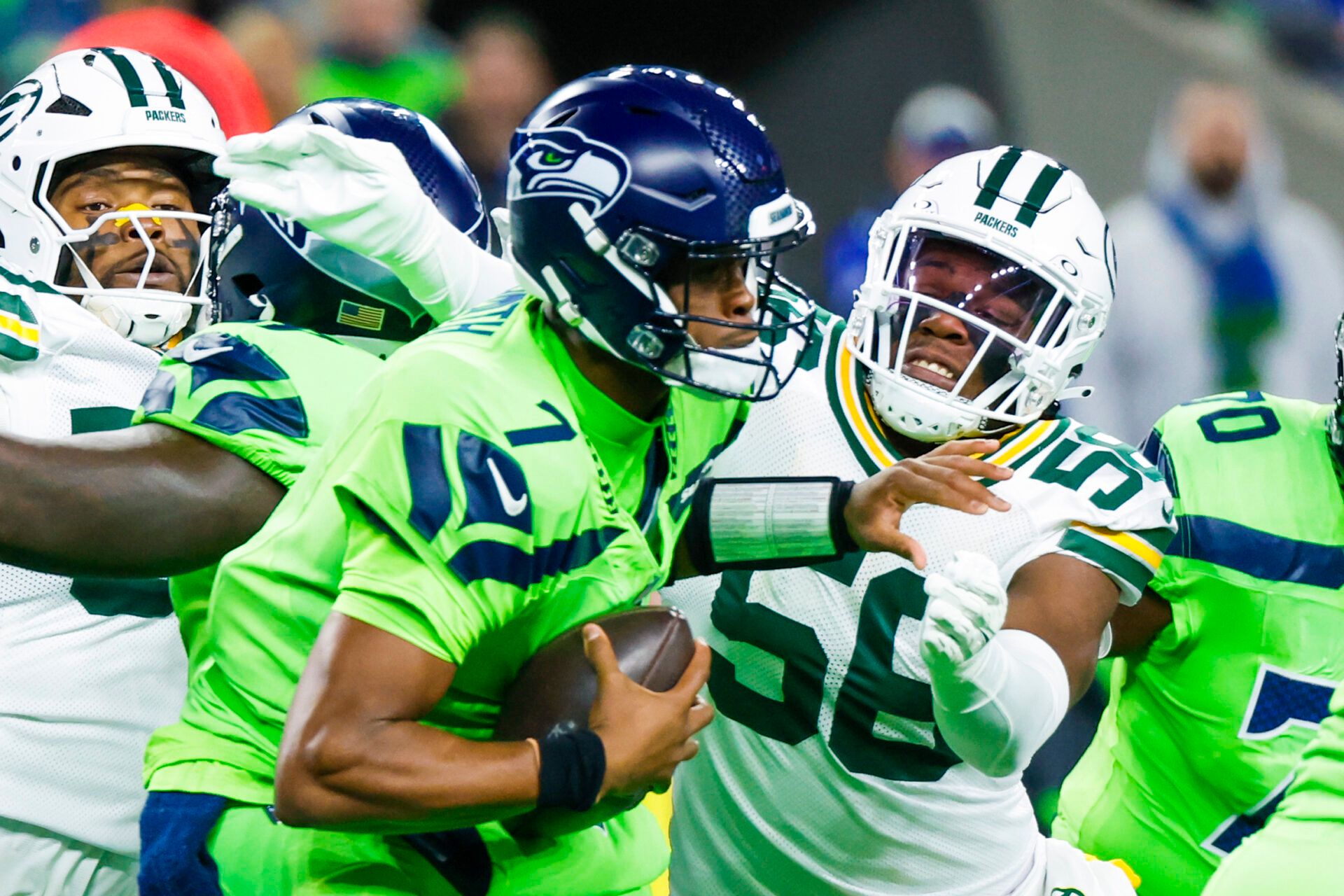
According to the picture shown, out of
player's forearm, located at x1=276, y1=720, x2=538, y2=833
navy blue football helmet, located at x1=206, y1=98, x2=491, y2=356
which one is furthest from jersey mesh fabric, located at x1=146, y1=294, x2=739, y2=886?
navy blue football helmet, located at x1=206, y1=98, x2=491, y2=356

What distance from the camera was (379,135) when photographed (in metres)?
3.03

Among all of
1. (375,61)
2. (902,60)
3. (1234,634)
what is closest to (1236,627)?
(1234,634)

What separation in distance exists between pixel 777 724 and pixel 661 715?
0.85 metres

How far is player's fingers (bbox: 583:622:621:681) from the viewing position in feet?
7.16

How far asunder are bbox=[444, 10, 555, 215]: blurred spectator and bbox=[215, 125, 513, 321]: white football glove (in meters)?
4.26

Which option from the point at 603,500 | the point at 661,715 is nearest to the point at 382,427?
the point at 603,500

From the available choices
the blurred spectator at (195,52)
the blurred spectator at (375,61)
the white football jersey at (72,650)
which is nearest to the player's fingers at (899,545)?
the white football jersey at (72,650)

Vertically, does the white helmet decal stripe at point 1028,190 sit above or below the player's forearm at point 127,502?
above

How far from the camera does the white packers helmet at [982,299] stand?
3.00m

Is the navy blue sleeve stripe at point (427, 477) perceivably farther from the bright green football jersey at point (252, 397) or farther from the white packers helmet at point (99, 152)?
the white packers helmet at point (99, 152)

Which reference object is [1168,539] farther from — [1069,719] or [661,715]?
[1069,719]

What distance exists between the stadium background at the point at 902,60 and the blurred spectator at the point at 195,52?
173cm

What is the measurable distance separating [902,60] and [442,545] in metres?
7.18

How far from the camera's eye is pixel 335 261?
2891 mm
